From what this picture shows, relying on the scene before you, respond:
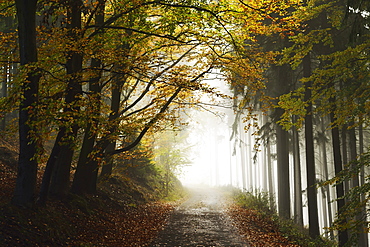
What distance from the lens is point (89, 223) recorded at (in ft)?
32.0

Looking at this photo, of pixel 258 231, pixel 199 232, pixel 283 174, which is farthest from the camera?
pixel 283 174

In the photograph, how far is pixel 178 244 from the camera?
8.97 m

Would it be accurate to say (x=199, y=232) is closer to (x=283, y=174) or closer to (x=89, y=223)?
(x=89, y=223)

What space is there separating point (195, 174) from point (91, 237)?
77429 millimetres

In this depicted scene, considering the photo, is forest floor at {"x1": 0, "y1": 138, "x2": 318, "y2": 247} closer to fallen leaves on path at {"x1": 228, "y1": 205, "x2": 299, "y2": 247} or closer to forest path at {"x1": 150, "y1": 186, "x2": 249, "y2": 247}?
fallen leaves on path at {"x1": 228, "y1": 205, "x2": 299, "y2": 247}

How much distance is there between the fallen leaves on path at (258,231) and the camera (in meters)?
9.60

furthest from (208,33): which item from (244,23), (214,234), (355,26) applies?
(214,234)

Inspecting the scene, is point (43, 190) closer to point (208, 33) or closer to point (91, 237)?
point (91, 237)

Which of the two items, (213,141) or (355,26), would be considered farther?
(213,141)

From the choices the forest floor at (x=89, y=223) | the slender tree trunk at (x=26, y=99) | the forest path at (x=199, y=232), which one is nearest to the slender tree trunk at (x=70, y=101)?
the forest floor at (x=89, y=223)

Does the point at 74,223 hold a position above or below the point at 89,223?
above

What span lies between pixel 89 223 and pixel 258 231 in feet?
19.7

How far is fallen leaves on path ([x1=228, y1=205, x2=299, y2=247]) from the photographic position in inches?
378

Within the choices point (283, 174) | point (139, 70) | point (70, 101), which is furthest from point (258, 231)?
point (70, 101)
